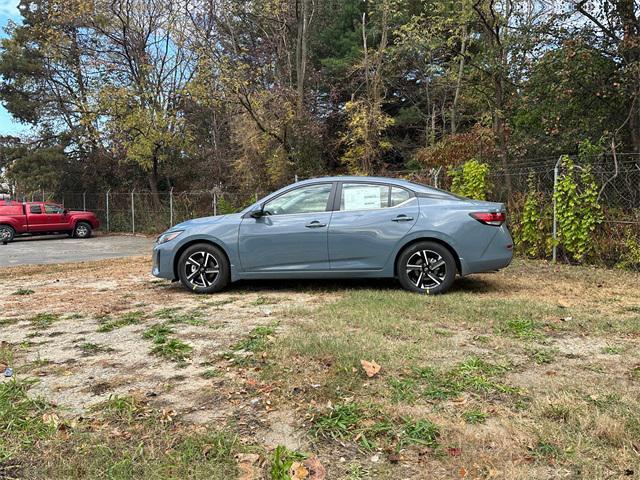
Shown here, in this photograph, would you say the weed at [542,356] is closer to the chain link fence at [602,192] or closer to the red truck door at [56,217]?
the chain link fence at [602,192]

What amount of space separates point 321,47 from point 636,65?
16.4 meters

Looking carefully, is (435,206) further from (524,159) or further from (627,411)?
(524,159)

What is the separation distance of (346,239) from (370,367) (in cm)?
301

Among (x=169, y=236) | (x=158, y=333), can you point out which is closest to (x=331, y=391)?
(x=158, y=333)

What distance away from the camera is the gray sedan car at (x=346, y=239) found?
242 inches

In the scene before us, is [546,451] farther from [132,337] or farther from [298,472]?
[132,337]

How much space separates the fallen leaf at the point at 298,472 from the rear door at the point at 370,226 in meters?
4.08

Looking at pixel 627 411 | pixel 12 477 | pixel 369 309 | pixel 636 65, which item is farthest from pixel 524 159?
pixel 12 477

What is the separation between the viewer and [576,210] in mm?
8438

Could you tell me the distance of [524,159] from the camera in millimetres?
12625

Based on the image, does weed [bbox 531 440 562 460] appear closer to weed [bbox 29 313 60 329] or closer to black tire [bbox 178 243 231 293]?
weed [bbox 29 313 60 329]

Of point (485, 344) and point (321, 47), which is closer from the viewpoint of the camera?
point (485, 344)

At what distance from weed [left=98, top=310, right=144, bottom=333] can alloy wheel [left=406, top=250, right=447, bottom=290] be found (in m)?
3.16

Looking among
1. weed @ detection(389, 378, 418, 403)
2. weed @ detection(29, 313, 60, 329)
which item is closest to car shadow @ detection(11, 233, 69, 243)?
weed @ detection(29, 313, 60, 329)
